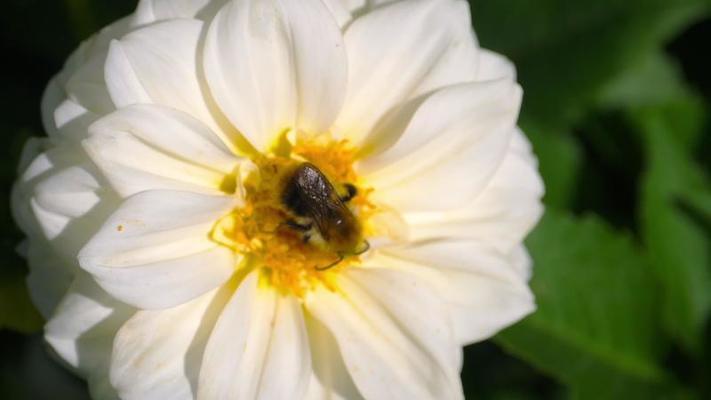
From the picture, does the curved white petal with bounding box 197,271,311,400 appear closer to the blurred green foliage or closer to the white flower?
the white flower

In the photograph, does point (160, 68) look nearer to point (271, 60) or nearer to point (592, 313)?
point (271, 60)

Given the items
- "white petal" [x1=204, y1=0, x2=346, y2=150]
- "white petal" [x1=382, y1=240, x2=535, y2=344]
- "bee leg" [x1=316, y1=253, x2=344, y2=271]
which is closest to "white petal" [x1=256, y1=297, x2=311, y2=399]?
"bee leg" [x1=316, y1=253, x2=344, y2=271]

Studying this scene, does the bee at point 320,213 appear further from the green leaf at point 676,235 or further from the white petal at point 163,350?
the green leaf at point 676,235

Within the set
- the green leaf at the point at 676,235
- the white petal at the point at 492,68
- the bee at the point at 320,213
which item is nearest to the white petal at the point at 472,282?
the bee at the point at 320,213

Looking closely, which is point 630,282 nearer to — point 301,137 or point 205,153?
point 301,137

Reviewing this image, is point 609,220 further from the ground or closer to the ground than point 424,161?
closer to the ground

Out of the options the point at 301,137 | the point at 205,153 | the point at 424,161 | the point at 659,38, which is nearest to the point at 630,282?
the point at 659,38

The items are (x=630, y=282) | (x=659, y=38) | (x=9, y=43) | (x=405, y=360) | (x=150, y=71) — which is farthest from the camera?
(x=659, y=38)

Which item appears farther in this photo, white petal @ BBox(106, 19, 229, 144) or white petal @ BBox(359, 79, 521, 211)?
white petal @ BBox(359, 79, 521, 211)
